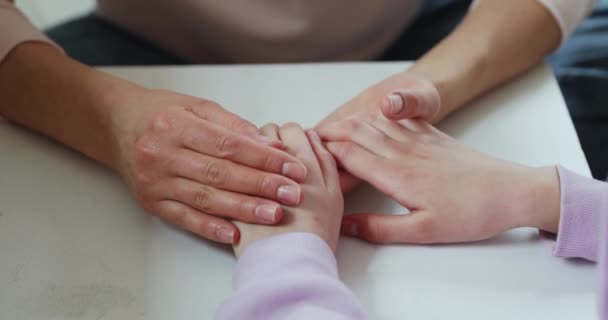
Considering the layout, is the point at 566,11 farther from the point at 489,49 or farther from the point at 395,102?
the point at 395,102

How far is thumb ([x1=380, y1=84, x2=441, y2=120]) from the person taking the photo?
A: 0.65 metres

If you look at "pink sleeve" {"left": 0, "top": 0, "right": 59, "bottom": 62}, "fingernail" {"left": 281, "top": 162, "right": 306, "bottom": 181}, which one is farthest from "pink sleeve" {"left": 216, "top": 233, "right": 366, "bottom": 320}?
Answer: "pink sleeve" {"left": 0, "top": 0, "right": 59, "bottom": 62}

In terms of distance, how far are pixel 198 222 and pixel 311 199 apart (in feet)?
0.35

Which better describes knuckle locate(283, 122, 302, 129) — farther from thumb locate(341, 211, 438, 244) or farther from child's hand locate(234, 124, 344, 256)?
thumb locate(341, 211, 438, 244)

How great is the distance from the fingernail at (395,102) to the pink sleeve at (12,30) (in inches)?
16.7

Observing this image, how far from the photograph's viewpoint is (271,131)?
2.21ft

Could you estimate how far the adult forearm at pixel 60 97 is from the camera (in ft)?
2.30

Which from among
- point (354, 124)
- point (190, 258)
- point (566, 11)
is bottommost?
point (190, 258)

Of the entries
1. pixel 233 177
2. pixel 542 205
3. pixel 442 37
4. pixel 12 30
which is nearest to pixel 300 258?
pixel 233 177

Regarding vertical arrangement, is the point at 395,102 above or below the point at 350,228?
above

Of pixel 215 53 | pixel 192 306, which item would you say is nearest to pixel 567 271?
pixel 192 306

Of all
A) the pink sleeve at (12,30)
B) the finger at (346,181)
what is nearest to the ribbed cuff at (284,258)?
the finger at (346,181)

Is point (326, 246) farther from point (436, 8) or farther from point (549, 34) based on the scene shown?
point (436, 8)

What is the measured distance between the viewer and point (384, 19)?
0.99 meters
